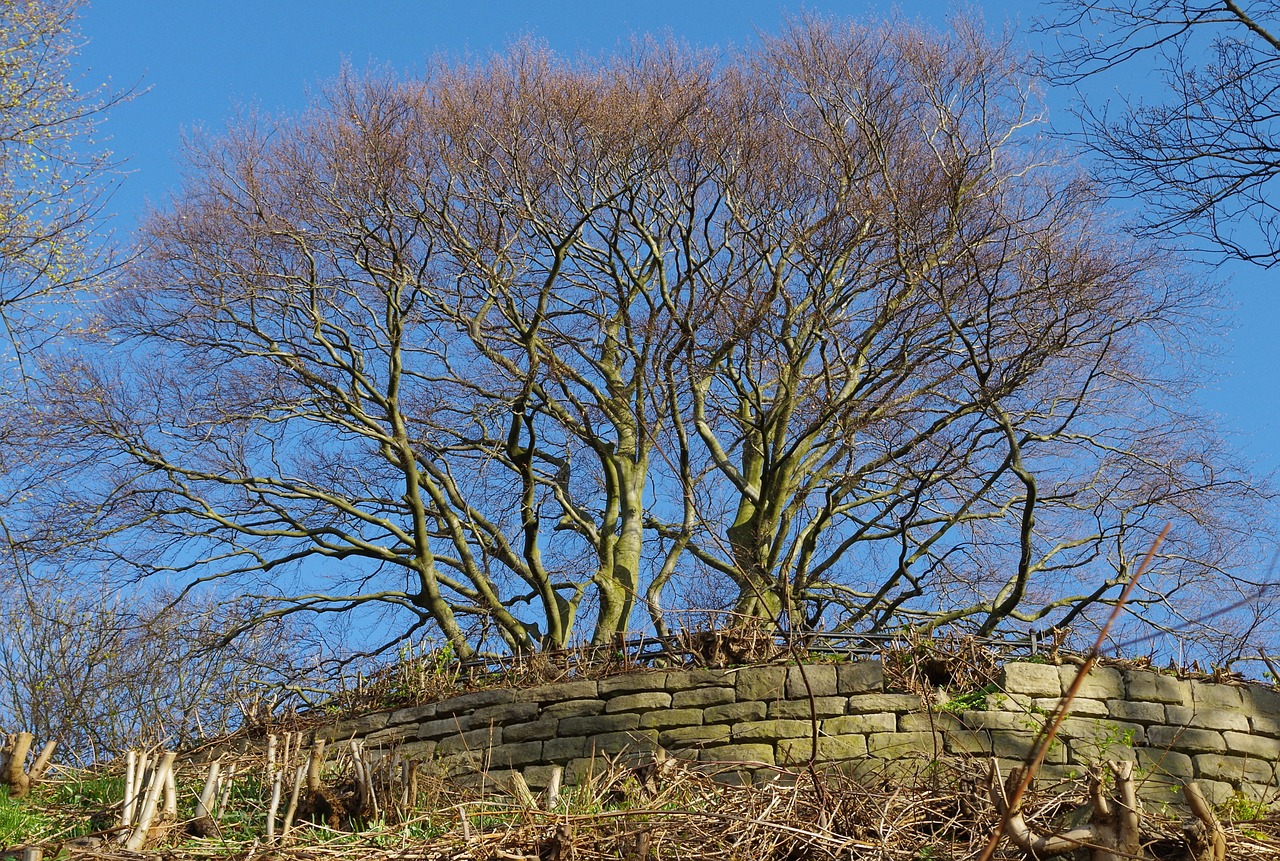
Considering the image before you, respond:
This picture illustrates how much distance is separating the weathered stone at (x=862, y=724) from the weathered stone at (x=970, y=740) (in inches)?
12.5

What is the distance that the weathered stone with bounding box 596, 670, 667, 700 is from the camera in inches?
269

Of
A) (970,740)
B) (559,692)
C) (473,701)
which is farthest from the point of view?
(473,701)

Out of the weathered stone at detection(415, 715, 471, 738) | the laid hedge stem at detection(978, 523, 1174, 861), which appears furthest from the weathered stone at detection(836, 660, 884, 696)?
the laid hedge stem at detection(978, 523, 1174, 861)

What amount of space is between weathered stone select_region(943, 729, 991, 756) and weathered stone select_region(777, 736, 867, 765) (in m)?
0.46

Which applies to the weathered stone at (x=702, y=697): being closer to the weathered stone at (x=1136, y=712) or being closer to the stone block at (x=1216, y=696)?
the weathered stone at (x=1136, y=712)

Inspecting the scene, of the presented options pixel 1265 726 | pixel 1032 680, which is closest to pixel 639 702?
pixel 1032 680

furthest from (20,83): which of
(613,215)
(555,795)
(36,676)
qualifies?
(555,795)

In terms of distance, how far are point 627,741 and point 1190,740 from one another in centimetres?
309

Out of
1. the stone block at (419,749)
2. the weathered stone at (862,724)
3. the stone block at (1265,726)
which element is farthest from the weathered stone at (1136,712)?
the stone block at (419,749)

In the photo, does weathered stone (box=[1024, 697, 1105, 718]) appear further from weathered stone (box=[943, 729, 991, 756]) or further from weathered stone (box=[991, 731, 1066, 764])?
weathered stone (box=[943, 729, 991, 756])

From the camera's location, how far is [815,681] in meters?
6.46

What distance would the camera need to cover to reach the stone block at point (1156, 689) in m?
6.37

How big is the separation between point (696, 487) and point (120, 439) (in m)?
5.25

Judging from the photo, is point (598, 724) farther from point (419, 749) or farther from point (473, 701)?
point (419, 749)
